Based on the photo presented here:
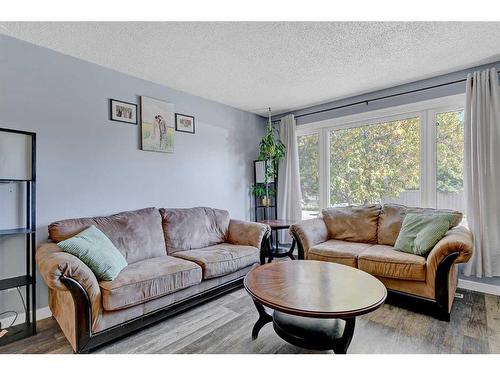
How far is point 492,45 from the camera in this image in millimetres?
2406

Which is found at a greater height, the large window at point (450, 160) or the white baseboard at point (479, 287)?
the large window at point (450, 160)

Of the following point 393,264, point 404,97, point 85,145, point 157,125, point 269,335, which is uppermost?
point 404,97

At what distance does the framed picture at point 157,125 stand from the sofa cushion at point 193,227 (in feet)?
2.57

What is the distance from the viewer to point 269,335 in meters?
1.98

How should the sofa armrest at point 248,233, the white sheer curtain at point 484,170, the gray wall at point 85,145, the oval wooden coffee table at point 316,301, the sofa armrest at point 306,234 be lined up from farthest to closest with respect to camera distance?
the sofa armrest at point 248,233 < the sofa armrest at point 306,234 < the white sheer curtain at point 484,170 < the gray wall at point 85,145 < the oval wooden coffee table at point 316,301

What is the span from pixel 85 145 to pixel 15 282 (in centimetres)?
129

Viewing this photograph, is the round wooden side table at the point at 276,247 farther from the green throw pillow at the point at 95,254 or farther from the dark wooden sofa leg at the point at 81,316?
the dark wooden sofa leg at the point at 81,316

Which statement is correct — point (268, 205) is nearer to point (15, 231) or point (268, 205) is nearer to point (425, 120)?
point (425, 120)

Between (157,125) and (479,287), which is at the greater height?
(157,125)

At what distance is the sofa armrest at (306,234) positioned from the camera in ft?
9.96

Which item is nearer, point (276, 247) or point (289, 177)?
point (276, 247)

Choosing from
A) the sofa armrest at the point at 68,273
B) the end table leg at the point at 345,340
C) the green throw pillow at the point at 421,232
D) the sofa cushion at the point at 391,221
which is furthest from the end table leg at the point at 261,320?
the sofa cushion at the point at 391,221

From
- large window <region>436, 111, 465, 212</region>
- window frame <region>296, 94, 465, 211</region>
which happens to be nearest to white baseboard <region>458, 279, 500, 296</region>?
large window <region>436, 111, 465, 212</region>

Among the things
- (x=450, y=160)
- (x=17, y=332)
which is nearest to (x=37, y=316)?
(x=17, y=332)
